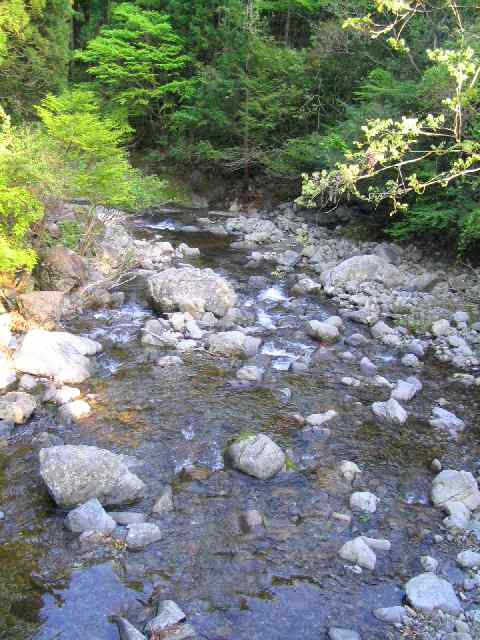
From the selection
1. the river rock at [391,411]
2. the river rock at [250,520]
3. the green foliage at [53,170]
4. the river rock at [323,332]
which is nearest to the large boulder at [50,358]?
the green foliage at [53,170]

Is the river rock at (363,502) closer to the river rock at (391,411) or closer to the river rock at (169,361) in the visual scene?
the river rock at (391,411)

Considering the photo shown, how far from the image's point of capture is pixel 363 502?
574 centimetres

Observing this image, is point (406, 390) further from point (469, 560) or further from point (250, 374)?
point (469, 560)

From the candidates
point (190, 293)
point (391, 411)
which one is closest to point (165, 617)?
point (391, 411)

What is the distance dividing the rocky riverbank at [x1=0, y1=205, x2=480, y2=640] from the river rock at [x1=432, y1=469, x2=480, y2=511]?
2 centimetres

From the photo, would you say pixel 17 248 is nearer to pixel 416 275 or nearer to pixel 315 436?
pixel 315 436

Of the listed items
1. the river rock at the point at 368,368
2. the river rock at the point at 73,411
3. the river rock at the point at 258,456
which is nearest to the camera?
the river rock at the point at 258,456

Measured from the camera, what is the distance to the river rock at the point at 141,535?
502cm

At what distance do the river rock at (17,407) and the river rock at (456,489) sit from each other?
487 cm

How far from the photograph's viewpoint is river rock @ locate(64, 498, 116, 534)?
16.8ft

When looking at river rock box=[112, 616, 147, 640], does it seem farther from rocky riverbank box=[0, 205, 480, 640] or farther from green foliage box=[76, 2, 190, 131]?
green foliage box=[76, 2, 190, 131]

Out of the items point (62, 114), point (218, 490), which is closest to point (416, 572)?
point (218, 490)

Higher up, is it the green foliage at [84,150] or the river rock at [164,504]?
the green foliage at [84,150]

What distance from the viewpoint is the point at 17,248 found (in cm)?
895
